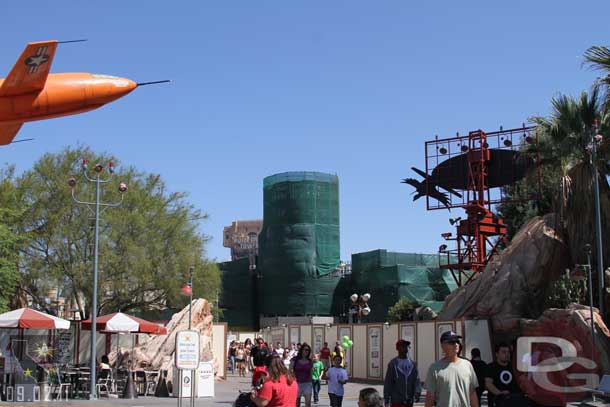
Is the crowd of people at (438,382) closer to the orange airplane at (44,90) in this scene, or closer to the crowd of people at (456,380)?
the crowd of people at (456,380)

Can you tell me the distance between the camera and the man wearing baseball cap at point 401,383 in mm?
11023

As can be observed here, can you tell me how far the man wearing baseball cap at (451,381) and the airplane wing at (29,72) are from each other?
358 inches

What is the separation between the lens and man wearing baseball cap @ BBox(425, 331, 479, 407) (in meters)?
7.72

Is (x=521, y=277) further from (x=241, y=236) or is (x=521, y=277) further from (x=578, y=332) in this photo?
(x=241, y=236)

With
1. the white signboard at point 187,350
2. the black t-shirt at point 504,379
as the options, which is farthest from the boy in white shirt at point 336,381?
the black t-shirt at point 504,379

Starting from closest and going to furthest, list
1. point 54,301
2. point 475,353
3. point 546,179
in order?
1. point 475,353
2. point 546,179
3. point 54,301

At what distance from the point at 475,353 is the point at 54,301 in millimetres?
38499

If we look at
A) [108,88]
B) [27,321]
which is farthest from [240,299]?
[108,88]

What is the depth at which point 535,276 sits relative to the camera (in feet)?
107

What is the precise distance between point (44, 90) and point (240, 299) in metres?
58.3

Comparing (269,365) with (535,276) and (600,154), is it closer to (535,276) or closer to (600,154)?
(600,154)

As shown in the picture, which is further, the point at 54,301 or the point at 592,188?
the point at 54,301

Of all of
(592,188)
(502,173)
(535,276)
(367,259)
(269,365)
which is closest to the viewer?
(269,365)

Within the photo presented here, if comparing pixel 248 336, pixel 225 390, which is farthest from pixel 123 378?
pixel 248 336
